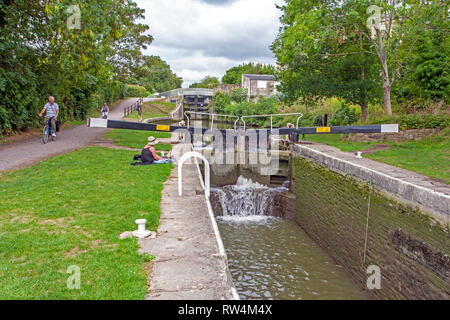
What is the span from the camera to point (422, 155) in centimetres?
994

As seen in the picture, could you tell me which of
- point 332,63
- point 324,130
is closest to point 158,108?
point 332,63

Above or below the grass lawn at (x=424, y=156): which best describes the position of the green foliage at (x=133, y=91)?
above

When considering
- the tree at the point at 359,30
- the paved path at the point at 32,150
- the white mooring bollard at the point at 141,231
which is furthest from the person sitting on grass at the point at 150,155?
the tree at the point at 359,30

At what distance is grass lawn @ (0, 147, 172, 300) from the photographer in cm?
316

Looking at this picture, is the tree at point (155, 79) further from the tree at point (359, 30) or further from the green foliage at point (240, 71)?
the tree at point (359, 30)

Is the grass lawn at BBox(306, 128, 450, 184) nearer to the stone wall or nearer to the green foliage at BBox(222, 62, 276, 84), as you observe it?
the stone wall

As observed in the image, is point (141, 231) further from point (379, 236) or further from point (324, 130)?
point (324, 130)

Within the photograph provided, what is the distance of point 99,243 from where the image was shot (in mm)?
4145

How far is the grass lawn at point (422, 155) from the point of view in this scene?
7780mm

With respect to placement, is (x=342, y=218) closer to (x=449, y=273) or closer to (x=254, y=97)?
(x=449, y=273)

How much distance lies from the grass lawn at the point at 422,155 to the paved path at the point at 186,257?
5.00 meters
